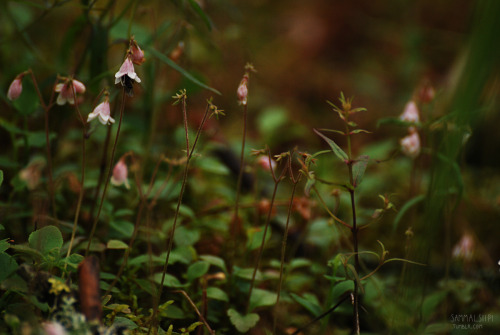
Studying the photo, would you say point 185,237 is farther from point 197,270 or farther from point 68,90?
point 68,90

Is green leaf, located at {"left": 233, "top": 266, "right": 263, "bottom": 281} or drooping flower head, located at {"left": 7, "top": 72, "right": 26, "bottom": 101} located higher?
drooping flower head, located at {"left": 7, "top": 72, "right": 26, "bottom": 101}

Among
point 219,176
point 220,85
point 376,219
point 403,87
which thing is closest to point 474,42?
point 376,219

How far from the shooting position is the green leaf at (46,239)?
2.62 feet

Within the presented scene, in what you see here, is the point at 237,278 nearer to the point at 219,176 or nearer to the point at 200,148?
the point at 200,148

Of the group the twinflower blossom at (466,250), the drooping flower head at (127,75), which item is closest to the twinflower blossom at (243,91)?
the drooping flower head at (127,75)

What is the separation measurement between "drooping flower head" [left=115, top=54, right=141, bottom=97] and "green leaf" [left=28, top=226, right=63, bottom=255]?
31 centimetres

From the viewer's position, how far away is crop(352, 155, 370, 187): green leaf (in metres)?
0.86

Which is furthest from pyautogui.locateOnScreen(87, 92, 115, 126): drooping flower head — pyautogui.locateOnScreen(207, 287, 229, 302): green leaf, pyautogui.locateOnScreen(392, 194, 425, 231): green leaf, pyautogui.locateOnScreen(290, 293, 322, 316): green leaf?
pyautogui.locateOnScreen(392, 194, 425, 231): green leaf

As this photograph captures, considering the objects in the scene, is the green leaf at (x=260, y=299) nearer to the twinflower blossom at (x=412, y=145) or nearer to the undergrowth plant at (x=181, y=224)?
the undergrowth plant at (x=181, y=224)

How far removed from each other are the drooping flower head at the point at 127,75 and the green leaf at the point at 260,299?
56cm

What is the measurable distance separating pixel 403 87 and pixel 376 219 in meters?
2.08

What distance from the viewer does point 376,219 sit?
0.89 m

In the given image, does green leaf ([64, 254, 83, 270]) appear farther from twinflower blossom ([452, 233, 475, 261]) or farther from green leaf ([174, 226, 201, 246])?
twinflower blossom ([452, 233, 475, 261])

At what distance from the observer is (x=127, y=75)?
848mm
